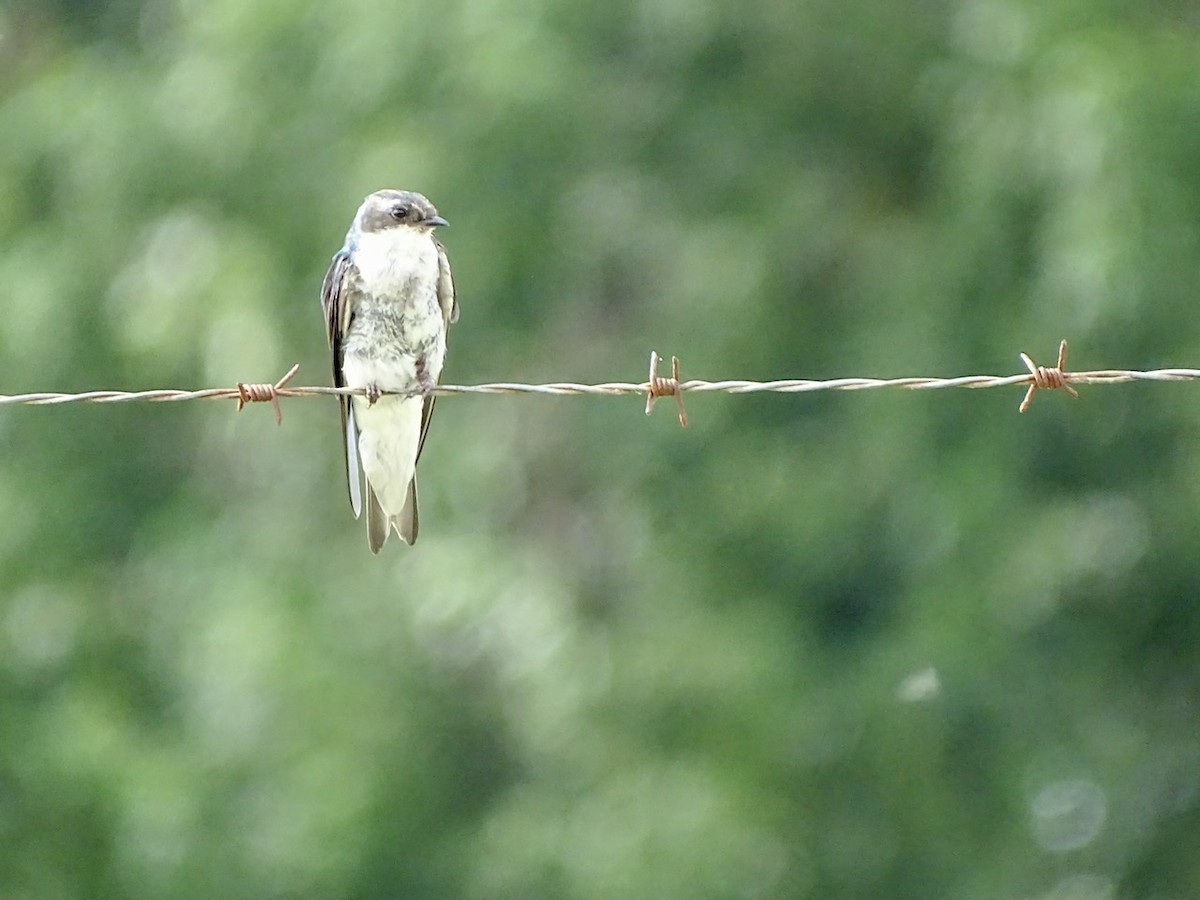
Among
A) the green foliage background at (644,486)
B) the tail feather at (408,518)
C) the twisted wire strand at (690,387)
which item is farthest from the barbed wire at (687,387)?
the green foliage background at (644,486)

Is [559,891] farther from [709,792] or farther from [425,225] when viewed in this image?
[425,225]

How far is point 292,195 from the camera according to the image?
1072cm

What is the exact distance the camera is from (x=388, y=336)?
23.5ft

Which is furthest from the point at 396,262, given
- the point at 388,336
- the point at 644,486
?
the point at 644,486

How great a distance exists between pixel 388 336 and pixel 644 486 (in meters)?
3.22

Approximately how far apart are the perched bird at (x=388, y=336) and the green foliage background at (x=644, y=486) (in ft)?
7.26

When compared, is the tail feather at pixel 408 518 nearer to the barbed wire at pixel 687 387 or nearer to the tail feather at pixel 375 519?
the tail feather at pixel 375 519

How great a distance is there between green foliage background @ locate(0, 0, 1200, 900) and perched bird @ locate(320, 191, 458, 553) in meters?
2.21

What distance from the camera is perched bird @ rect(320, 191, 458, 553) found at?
7168 millimetres

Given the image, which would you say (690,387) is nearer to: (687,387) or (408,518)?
(687,387)

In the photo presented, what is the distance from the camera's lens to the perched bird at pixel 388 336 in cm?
717

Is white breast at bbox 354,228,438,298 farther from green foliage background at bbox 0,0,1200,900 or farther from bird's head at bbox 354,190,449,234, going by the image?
green foliage background at bbox 0,0,1200,900

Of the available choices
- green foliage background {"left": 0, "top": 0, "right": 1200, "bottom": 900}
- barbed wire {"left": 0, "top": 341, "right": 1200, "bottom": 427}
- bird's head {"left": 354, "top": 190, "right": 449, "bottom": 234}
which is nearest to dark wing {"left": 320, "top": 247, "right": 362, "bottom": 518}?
bird's head {"left": 354, "top": 190, "right": 449, "bottom": 234}

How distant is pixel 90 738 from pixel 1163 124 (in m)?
4.98
